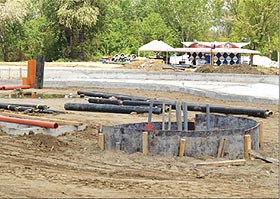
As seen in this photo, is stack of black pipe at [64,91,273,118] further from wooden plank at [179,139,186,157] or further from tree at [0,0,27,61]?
tree at [0,0,27,61]

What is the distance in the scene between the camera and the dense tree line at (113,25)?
5325 centimetres

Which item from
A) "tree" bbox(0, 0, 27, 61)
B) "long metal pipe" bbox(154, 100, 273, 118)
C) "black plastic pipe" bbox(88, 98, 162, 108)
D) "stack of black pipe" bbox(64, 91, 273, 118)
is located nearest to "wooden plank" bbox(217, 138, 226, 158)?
"stack of black pipe" bbox(64, 91, 273, 118)

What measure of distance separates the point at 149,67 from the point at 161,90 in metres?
16.9

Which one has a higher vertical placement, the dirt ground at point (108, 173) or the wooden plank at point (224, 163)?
the wooden plank at point (224, 163)

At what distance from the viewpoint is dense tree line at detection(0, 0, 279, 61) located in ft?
175

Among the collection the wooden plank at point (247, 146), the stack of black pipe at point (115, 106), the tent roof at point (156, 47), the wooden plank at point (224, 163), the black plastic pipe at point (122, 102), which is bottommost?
the wooden plank at point (224, 163)

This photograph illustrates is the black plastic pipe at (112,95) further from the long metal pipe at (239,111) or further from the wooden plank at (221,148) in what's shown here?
the wooden plank at (221,148)

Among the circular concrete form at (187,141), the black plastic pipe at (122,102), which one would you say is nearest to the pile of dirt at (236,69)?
the black plastic pipe at (122,102)

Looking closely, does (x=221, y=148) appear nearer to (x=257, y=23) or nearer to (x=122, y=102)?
(x=122, y=102)

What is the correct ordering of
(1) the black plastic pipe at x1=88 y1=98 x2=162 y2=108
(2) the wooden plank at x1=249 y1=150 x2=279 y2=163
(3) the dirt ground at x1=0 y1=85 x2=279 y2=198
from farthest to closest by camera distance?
(1) the black plastic pipe at x1=88 y1=98 x2=162 y2=108, (2) the wooden plank at x1=249 y1=150 x2=279 y2=163, (3) the dirt ground at x1=0 y1=85 x2=279 y2=198

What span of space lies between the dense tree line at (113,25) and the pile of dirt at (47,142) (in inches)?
1547

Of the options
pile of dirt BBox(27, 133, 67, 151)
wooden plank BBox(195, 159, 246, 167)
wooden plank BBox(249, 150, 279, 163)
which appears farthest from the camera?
pile of dirt BBox(27, 133, 67, 151)

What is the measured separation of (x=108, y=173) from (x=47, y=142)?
2.96m

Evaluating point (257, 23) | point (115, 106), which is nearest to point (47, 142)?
point (115, 106)
